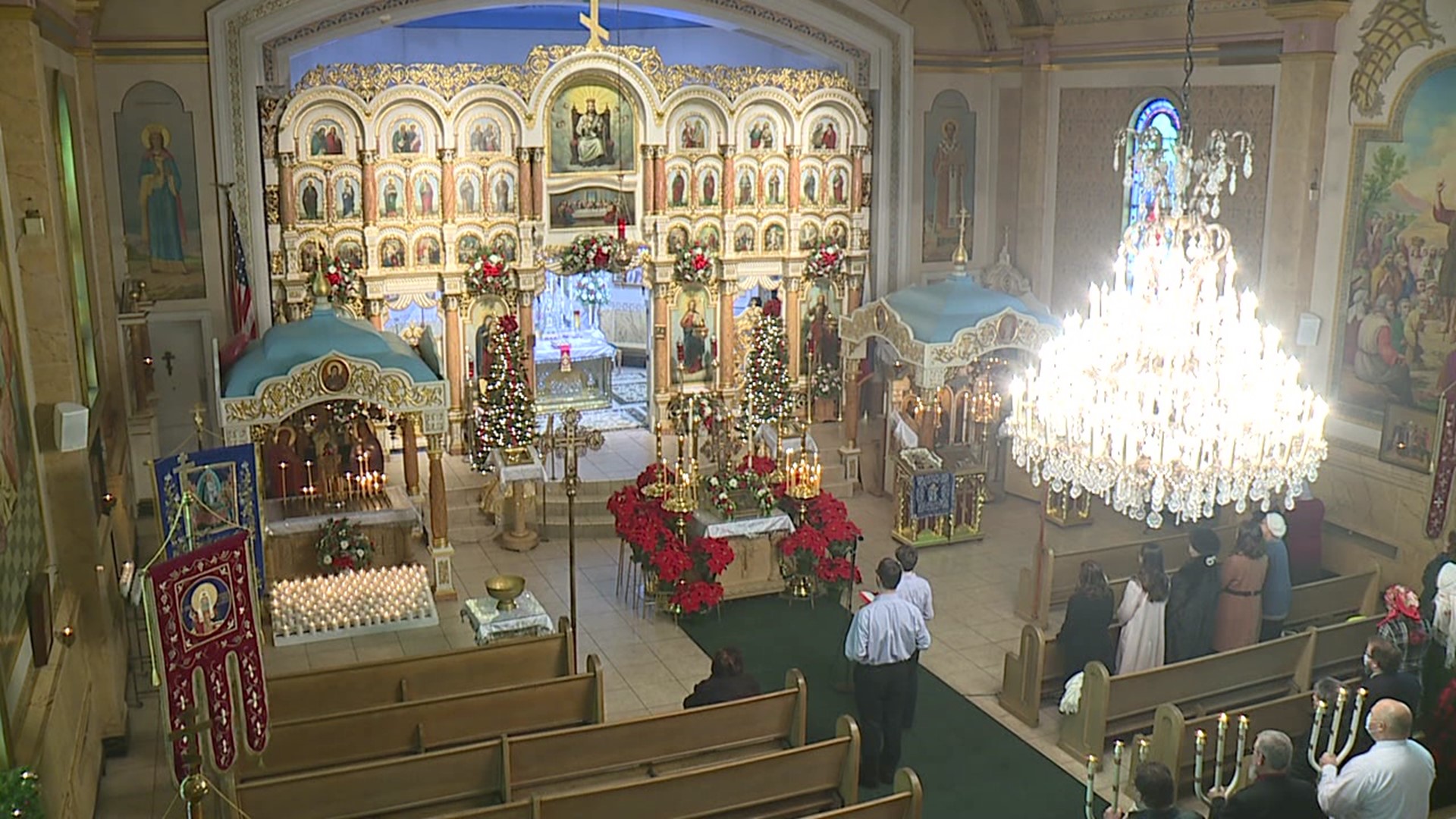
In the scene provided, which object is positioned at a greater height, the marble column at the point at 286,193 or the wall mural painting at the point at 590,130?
the wall mural painting at the point at 590,130

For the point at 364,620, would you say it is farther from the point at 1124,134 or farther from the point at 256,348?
the point at 1124,134

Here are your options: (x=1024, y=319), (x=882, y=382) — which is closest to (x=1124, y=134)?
(x=1024, y=319)

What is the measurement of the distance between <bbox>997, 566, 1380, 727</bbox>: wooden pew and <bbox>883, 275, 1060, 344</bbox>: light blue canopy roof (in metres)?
4.94

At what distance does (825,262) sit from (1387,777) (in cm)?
1266

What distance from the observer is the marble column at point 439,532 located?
47.4ft

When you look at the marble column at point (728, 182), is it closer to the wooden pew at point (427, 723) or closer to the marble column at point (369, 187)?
the marble column at point (369, 187)

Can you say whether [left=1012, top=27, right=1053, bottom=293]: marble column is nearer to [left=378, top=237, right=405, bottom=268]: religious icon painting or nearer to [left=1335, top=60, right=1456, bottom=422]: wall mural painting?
[left=1335, top=60, right=1456, bottom=422]: wall mural painting

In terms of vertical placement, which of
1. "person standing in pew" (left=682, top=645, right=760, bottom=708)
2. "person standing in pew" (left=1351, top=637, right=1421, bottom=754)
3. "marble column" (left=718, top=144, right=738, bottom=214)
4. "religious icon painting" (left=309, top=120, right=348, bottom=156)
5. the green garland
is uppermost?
"religious icon painting" (left=309, top=120, right=348, bottom=156)

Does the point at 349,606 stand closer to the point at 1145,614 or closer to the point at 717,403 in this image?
the point at 717,403

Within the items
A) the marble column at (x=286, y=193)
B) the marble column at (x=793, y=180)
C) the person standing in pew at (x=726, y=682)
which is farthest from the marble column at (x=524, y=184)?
the person standing in pew at (x=726, y=682)

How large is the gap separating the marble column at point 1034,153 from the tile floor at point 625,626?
3.47 m

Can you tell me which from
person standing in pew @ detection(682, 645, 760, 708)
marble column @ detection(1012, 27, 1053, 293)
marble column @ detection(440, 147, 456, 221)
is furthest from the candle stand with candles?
marble column @ detection(1012, 27, 1053, 293)

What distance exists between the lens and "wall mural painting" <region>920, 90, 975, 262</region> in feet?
63.3

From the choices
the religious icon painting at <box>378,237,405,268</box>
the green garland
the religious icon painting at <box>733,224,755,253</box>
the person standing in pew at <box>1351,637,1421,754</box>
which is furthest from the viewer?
the religious icon painting at <box>733,224,755,253</box>
